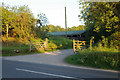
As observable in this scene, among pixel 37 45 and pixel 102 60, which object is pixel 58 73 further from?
pixel 37 45

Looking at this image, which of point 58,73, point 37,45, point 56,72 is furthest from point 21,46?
point 58,73

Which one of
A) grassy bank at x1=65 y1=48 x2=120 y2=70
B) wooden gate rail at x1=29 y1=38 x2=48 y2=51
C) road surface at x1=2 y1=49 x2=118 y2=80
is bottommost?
road surface at x1=2 y1=49 x2=118 y2=80

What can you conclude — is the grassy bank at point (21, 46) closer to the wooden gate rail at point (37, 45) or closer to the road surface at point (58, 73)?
the wooden gate rail at point (37, 45)

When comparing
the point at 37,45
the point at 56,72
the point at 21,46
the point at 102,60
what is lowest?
the point at 56,72

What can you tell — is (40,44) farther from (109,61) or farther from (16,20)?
(109,61)

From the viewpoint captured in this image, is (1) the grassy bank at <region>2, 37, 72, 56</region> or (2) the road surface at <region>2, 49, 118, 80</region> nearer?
(2) the road surface at <region>2, 49, 118, 80</region>

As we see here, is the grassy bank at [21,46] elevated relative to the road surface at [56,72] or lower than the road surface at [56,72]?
elevated

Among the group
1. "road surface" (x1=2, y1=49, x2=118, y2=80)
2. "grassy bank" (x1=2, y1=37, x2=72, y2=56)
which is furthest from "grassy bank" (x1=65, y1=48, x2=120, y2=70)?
"grassy bank" (x1=2, y1=37, x2=72, y2=56)

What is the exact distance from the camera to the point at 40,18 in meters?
28.8

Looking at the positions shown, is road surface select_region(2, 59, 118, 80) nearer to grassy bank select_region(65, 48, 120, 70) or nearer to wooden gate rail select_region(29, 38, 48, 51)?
grassy bank select_region(65, 48, 120, 70)

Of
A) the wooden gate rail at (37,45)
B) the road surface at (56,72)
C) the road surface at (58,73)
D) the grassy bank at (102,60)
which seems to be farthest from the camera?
the wooden gate rail at (37,45)

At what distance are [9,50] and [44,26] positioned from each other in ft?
39.3

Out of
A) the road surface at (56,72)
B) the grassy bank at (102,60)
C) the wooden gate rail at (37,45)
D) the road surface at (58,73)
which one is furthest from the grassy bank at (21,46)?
the grassy bank at (102,60)

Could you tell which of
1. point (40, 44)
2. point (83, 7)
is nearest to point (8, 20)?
point (40, 44)
